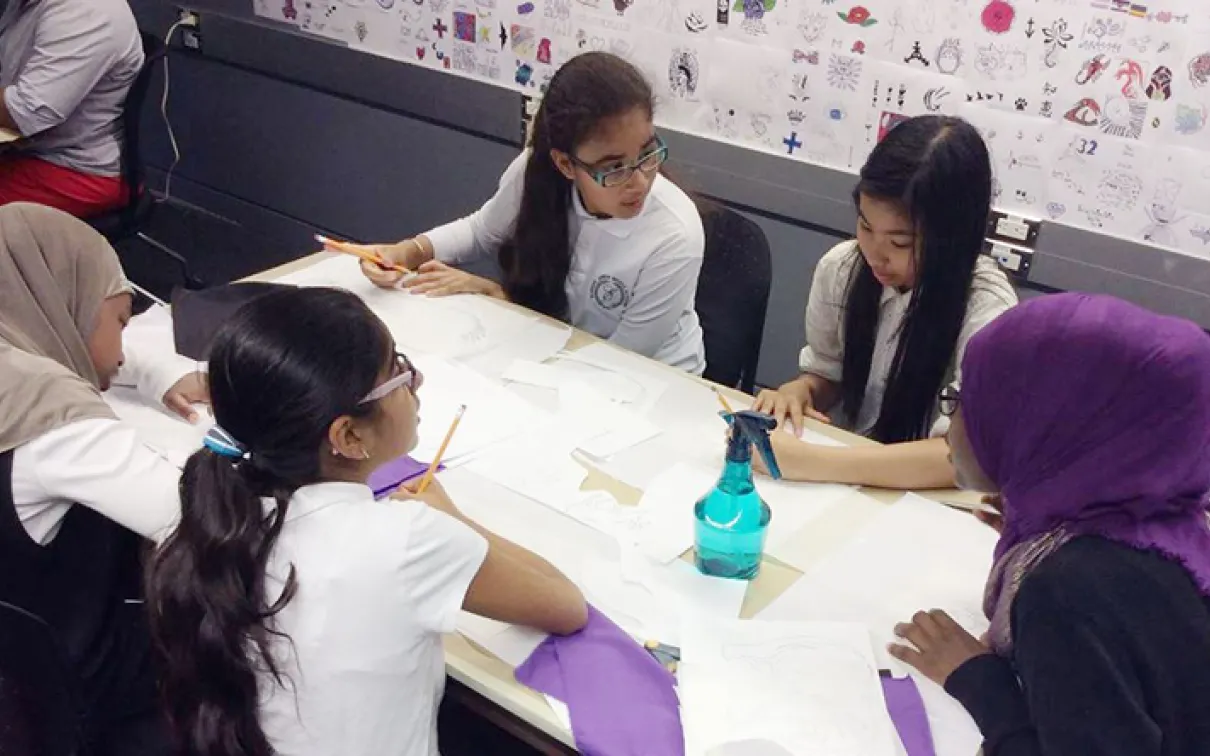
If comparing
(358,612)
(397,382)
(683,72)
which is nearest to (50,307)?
(397,382)

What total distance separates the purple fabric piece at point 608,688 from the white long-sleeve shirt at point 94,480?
1.68 feet

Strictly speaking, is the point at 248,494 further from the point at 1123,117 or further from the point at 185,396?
the point at 1123,117

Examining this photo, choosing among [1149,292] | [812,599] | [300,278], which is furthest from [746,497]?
[1149,292]

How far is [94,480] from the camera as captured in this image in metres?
1.32

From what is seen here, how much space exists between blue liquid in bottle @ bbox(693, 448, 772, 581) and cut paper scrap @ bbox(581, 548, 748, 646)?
0.02 m

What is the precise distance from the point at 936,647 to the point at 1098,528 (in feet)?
0.75

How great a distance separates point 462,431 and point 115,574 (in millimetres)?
502

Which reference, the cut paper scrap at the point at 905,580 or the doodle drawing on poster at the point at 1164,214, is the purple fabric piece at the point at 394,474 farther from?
the doodle drawing on poster at the point at 1164,214

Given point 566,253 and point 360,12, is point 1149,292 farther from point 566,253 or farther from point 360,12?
point 360,12

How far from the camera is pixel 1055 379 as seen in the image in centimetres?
106

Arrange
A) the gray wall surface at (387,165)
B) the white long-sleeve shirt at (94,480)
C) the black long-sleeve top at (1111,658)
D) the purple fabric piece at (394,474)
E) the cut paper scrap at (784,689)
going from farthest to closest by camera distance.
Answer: the gray wall surface at (387,165), the purple fabric piece at (394,474), the white long-sleeve shirt at (94,480), the cut paper scrap at (784,689), the black long-sleeve top at (1111,658)

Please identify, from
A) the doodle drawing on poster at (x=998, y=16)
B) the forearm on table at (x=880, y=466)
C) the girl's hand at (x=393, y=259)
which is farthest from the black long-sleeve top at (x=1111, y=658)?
the doodle drawing on poster at (x=998, y=16)

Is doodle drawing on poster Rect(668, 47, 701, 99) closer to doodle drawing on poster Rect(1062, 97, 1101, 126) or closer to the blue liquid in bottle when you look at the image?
doodle drawing on poster Rect(1062, 97, 1101, 126)

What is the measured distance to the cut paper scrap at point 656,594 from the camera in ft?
4.02
